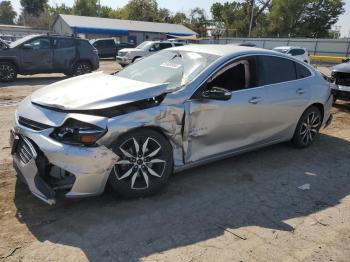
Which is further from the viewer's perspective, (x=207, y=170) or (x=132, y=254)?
(x=207, y=170)

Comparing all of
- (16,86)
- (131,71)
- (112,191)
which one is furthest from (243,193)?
(16,86)

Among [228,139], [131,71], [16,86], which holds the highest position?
[131,71]

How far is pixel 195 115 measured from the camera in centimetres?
432

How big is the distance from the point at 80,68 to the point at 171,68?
10.9 m

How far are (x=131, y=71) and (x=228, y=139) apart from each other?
5.44 ft

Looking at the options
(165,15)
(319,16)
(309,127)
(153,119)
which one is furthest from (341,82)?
(165,15)

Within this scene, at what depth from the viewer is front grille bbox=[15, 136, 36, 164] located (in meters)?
3.61

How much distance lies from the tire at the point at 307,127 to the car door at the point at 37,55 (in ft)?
34.7

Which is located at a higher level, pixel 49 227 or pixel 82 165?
pixel 82 165

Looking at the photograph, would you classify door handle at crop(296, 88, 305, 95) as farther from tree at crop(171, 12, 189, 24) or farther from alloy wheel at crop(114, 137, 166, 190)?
tree at crop(171, 12, 189, 24)

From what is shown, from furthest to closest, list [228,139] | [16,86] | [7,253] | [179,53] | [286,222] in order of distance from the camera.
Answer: [16,86], [179,53], [228,139], [286,222], [7,253]

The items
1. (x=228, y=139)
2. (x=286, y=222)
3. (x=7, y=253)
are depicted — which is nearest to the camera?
(x=7, y=253)

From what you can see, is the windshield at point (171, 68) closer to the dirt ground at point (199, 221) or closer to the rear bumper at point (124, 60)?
the dirt ground at point (199, 221)

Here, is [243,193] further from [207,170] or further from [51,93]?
[51,93]
